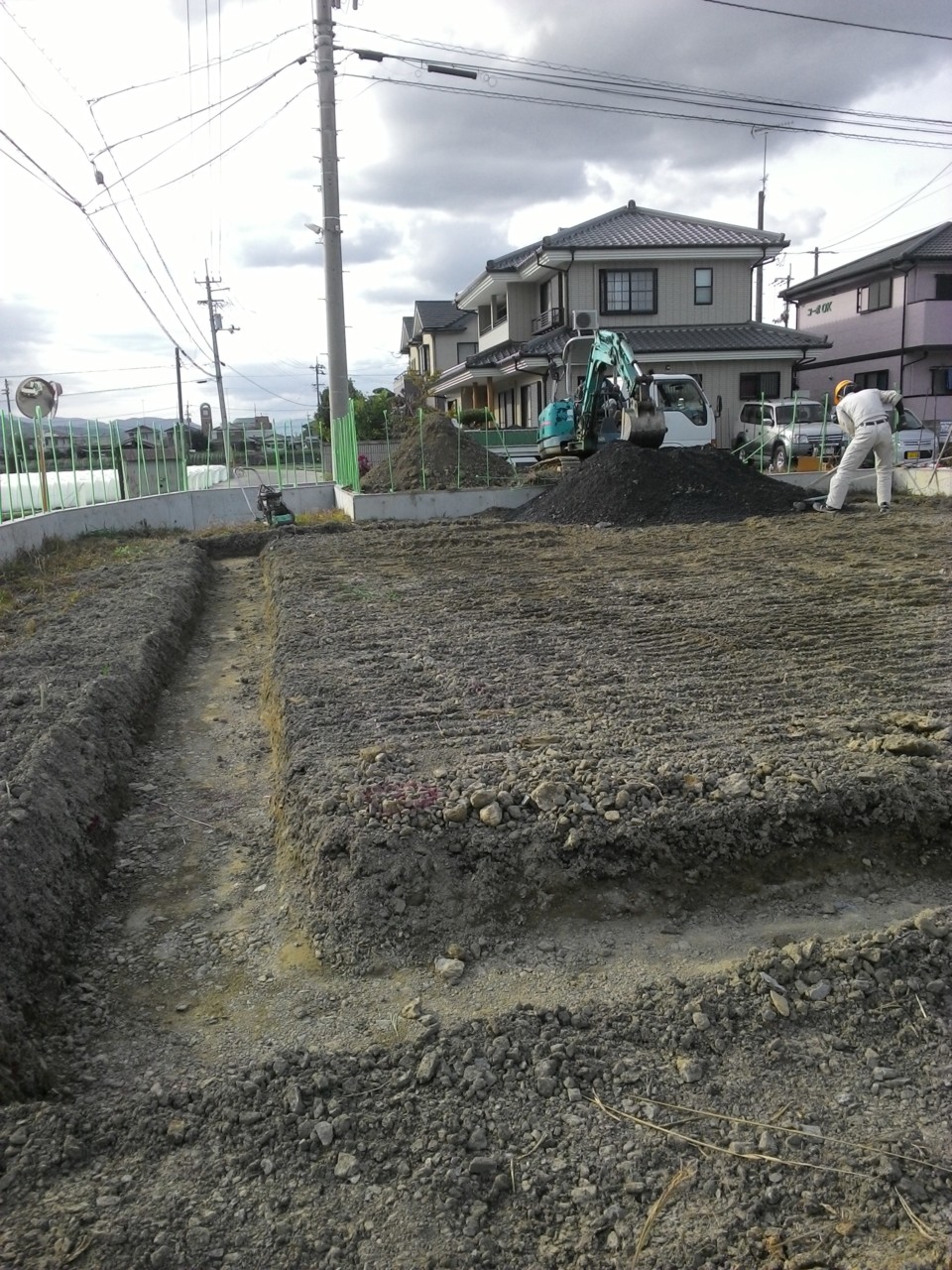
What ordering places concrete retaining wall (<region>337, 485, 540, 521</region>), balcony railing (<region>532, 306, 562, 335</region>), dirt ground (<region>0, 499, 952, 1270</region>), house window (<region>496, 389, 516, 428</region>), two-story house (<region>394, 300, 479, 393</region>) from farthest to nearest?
two-story house (<region>394, 300, 479, 393</region>), house window (<region>496, 389, 516, 428</region>), balcony railing (<region>532, 306, 562, 335</region>), concrete retaining wall (<region>337, 485, 540, 521</region>), dirt ground (<region>0, 499, 952, 1270</region>)

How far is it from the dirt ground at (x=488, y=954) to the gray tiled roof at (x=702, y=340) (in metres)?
19.2

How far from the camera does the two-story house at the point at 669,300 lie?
78.4 feet

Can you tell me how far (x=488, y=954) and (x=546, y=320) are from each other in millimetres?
25418

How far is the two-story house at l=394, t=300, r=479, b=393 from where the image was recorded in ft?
124

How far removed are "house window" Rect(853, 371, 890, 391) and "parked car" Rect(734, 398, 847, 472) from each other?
7.67m

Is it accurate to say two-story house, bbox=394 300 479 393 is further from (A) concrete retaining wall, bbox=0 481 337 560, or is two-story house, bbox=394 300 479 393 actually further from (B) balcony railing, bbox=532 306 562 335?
(A) concrete retaining wall, bbox=0 481 337 560

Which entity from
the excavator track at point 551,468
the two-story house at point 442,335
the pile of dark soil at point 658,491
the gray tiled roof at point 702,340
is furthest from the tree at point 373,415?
the pile of dark soil at point 658,491

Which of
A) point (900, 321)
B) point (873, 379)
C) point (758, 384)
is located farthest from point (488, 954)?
point (873, 379)

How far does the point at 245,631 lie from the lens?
823cm

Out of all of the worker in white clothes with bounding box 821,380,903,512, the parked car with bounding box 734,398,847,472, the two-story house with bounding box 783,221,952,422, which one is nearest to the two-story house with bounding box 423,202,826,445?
the parked car with bounding box 734,398,847,472

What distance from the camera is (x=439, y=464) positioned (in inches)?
721

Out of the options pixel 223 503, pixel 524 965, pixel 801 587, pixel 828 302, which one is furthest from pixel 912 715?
pixel 828 302

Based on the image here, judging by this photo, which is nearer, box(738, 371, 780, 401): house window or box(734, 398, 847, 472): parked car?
box(734, 398, 847, 472): parked car

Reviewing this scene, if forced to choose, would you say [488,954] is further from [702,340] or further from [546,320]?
[546,320]
